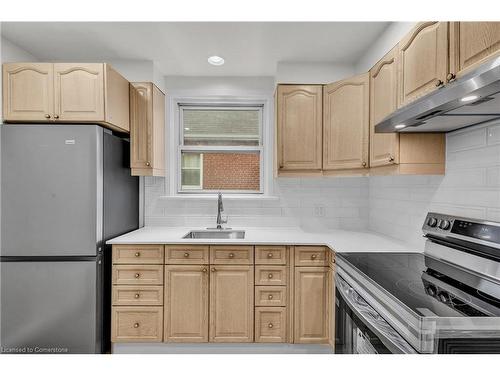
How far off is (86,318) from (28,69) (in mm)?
1822

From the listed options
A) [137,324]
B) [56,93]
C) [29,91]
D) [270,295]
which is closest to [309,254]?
[270,295]

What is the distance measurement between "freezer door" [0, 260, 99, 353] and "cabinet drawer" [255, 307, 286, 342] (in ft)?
3.86

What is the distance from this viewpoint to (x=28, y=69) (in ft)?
6.45

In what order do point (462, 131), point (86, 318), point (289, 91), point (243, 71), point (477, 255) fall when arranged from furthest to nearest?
point (243, 71) → point (289, 91) → point (86, 318) → point (462, 131) → point (477, 255)

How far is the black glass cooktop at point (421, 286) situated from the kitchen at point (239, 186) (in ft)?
0.05

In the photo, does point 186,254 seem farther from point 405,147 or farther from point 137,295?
point 405,147

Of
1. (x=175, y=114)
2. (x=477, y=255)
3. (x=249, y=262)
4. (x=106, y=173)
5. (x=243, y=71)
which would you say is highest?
(x=243, y=71)

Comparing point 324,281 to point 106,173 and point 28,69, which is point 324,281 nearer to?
point 106,173

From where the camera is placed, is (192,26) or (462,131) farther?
(192,26)

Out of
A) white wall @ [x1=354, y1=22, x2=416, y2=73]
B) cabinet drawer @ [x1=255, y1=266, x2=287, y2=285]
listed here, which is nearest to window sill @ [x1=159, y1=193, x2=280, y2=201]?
cabinet drawer @ [x1=255, y1=266, x2=287, y2=285]

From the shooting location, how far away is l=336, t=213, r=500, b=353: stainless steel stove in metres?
0.85

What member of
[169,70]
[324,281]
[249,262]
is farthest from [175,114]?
[324,281]

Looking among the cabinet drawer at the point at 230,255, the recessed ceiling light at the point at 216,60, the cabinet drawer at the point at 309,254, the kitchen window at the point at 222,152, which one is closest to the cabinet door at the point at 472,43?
the cabinet drawer at the point at 309,254

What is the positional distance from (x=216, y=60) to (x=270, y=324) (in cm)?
226
